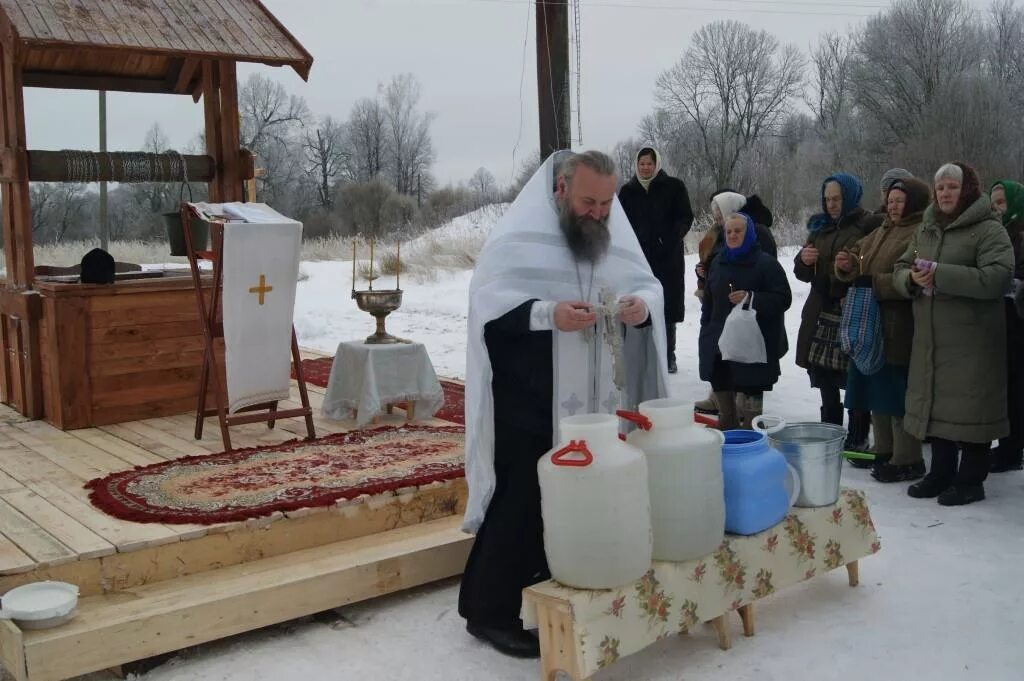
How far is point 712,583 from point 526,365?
100cm

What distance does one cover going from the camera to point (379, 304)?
6.05 metres

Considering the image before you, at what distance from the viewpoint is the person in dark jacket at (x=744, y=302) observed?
241 inches

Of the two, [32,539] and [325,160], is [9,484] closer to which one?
[32,539]

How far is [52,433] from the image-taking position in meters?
5.75

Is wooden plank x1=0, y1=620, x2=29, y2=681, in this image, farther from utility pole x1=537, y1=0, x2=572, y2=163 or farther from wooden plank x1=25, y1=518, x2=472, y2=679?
utility pole x1=537, y1=0, x2=572, y2=163

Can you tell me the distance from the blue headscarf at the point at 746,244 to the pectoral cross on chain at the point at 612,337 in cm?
267

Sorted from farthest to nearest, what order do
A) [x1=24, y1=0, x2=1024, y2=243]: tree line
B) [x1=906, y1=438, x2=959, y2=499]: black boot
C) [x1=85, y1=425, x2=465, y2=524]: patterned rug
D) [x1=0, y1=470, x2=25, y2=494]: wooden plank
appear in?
[x1=24, y1=0, x2=1024, y2=243]: tree line → [x1=906, y1=438, x2=959, y2=499]: black boot → [x1=0, y1=470, x2=25, y2=494]: wooden plank → [x1=85, y1=425, x2=465, y2=524]: patterned rug

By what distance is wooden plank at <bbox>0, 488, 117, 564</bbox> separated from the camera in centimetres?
375

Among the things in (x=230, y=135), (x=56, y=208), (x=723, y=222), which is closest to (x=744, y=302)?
(x=723, y=222)

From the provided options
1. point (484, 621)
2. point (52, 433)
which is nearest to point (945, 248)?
point (484, 621)

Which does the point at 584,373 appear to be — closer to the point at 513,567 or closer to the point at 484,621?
the point at 513,567

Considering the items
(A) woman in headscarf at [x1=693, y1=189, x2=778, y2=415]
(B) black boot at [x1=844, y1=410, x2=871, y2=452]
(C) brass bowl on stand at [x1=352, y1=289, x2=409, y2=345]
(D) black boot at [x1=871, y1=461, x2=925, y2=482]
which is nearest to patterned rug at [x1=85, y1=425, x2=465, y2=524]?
(C) brass bowl on stand at [x1=352, y1=289, x2=409, y2=345]

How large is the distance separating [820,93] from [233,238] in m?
32.4

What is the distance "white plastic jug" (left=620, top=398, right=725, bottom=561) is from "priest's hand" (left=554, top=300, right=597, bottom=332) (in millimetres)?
338
